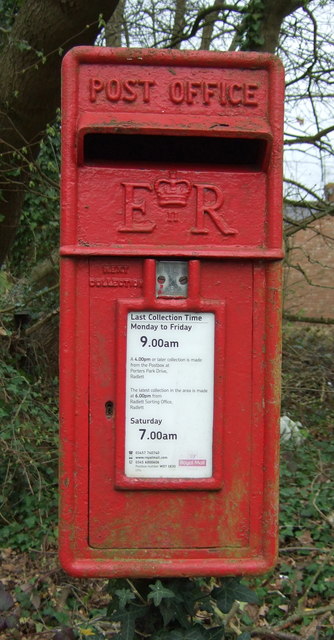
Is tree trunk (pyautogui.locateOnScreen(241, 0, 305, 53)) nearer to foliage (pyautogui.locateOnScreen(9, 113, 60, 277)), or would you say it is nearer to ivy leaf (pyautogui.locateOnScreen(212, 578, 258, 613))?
foliage (pyautogui.locateOnScreen(9, 113, 60, 277))

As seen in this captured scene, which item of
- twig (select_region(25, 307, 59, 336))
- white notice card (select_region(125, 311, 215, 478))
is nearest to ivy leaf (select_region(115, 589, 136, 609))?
white notice card (select_region(125, 311, 215, 478))

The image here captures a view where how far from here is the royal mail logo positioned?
166 centimetres

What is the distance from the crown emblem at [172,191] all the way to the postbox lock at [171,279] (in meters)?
0.16

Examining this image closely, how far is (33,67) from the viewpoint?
4.03 meters

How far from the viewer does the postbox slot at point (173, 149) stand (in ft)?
5.97

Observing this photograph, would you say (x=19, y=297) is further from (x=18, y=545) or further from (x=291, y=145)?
(x=291, y=145)

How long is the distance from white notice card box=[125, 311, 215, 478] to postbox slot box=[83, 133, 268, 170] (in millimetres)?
515

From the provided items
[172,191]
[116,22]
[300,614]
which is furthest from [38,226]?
[172,191]

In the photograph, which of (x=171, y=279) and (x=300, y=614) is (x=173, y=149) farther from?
(x=300, y=614)

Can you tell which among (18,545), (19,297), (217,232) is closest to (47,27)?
(19,297)

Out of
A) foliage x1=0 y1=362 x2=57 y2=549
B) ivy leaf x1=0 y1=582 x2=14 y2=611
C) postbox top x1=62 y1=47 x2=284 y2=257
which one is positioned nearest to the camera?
postbox top x1=62 y1=47 x2=284 y2=257

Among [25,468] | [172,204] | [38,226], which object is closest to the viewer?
[172,204]

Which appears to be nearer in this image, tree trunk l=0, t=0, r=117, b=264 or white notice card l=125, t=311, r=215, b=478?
white notice card l=125, t=311, r=215, b=478

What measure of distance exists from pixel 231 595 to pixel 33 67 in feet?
11.7
